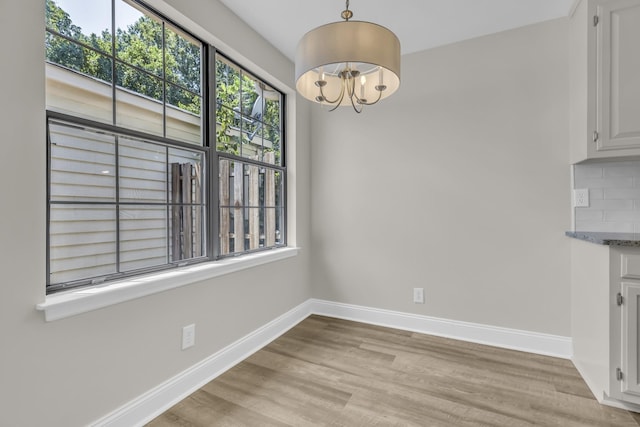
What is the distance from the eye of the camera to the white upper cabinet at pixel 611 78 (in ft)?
5.95

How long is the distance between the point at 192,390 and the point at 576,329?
2.66 meters

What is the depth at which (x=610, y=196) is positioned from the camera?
216 centimetres

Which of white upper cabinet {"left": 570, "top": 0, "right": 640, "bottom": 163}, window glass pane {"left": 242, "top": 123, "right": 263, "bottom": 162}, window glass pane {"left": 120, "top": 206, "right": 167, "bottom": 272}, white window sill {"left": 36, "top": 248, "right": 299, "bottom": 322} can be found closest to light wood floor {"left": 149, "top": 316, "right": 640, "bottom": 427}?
white window sill {"left": 36, "top": 248, "right": 299, "bottom": 322}

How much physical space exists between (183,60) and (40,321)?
1656 mm

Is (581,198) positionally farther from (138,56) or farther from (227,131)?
(138,56)

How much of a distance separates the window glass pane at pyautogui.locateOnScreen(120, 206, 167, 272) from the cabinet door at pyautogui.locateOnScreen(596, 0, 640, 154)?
8.96 ft

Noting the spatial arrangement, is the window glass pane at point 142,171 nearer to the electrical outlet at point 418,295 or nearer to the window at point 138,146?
the window at point 138,146

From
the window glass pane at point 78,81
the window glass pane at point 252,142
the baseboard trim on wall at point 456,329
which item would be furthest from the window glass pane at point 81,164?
the baseboard trim on wall at point 456,329

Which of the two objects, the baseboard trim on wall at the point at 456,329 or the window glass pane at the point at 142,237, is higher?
the window glass pane at the point at 142,237

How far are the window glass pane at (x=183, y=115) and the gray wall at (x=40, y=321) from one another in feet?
1.46

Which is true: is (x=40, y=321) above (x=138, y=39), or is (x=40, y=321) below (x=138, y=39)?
below

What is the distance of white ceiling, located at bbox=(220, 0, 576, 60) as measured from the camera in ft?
7.17

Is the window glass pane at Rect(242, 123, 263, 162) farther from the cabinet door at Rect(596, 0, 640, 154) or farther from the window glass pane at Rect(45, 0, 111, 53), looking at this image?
the cabinet door at Rect(596, 0, 640, 154)

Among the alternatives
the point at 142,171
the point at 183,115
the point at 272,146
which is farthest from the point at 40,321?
the point at 272,146
